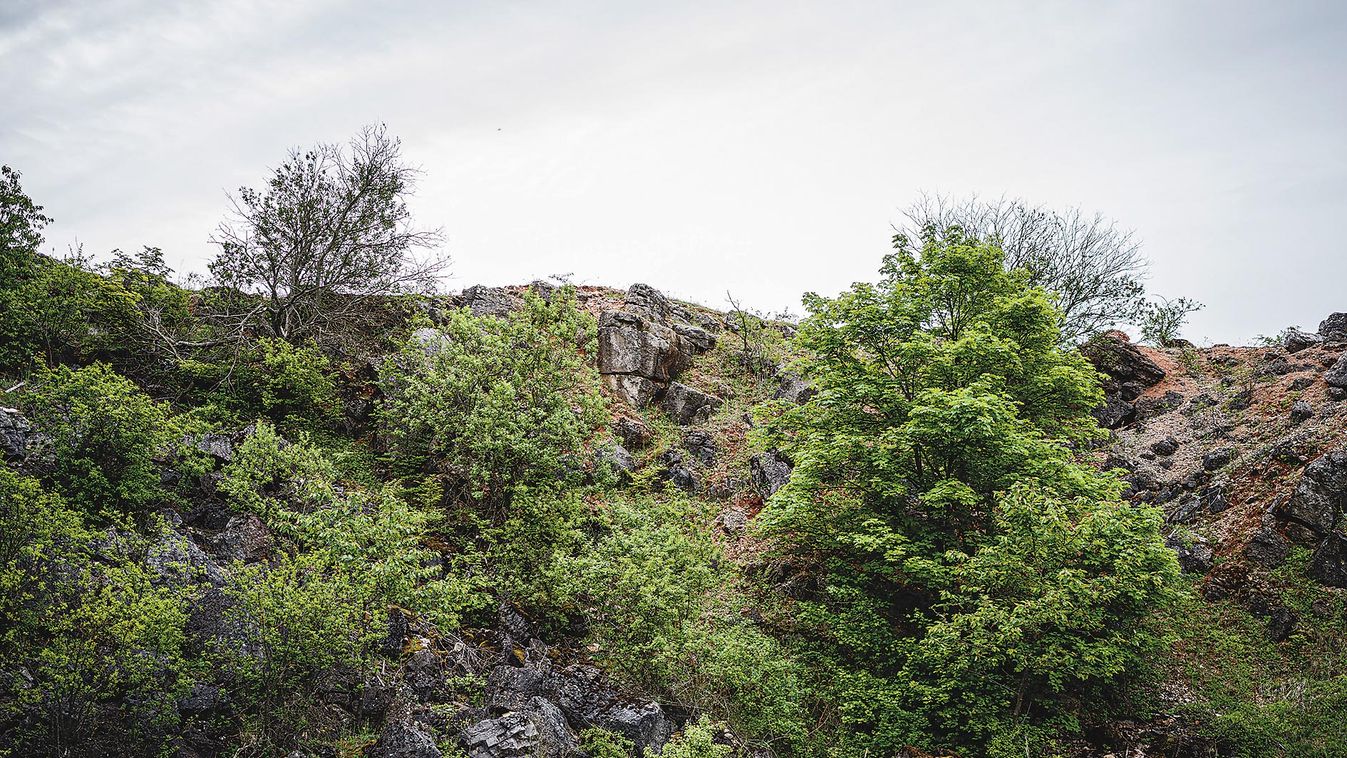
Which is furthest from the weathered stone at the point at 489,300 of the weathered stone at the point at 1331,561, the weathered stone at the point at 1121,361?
the weathered stone at the point at 1331,561

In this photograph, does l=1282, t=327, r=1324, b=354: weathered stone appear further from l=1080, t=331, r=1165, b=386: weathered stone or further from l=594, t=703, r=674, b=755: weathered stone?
l=594, t=703, r=674, b=755: weathered stone

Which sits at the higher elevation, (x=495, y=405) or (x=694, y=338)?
(x=694, y=338)

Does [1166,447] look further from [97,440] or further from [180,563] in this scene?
[97,440]

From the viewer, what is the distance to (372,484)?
14766 mm

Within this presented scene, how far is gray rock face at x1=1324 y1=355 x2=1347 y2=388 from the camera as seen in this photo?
54.1 feet

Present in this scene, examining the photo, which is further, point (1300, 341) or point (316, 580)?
point (1300, 341)

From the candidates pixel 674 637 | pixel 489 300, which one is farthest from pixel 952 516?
pixel 489 300

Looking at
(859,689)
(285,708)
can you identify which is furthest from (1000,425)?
(285,708)

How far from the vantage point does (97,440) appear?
10219 mm

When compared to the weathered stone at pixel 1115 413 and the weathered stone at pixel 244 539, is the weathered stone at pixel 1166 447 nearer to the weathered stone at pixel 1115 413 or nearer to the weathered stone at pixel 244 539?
the weathered stone at pixel 1115 413

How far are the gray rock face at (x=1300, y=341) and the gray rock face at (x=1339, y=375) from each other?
4.72m

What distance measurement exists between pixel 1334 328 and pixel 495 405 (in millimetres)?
26587

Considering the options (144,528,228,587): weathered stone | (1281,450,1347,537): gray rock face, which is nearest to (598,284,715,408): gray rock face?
(144,528,228,587): weathered stone

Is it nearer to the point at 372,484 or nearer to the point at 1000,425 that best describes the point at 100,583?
the point at 372,484
